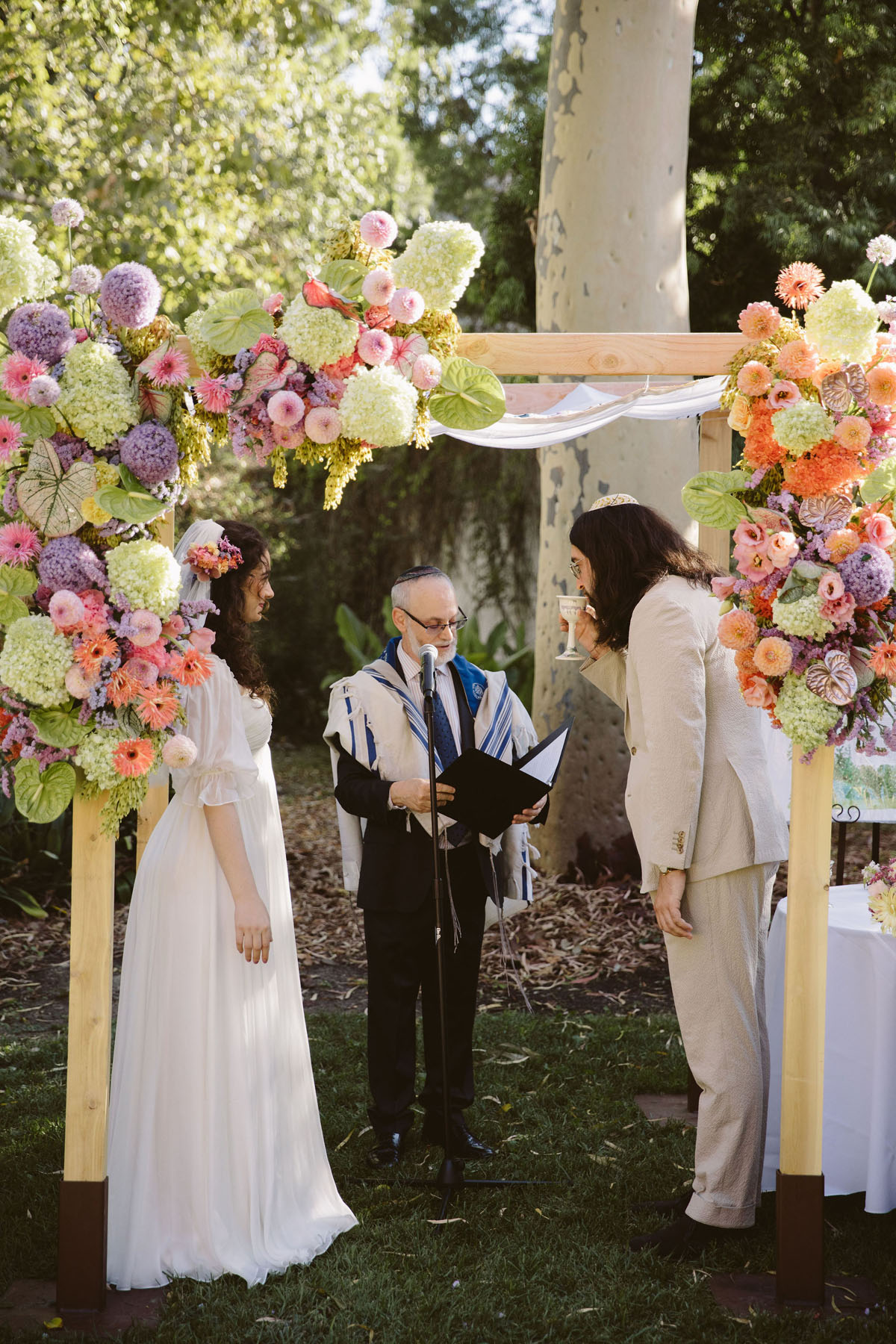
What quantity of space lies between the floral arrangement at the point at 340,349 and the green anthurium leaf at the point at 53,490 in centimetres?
38

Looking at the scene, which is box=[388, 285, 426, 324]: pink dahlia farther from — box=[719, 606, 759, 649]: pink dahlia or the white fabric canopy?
the white fabric canopy

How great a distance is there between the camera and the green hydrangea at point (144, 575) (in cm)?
300

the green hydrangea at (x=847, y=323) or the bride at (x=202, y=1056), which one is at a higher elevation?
the green hydrangea at (x=847, y=323)

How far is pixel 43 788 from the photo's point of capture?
3.07 metres

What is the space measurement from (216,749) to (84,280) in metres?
1.27

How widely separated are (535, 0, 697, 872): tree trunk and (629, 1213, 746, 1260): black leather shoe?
4.36m

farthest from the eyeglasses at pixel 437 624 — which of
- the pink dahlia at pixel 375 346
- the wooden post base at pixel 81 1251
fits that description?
the wooden post base at pixel 81 1251

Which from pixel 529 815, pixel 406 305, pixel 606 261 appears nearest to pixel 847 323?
pixel 406 305

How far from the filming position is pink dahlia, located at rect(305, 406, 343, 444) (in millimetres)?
3115

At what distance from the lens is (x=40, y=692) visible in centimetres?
296

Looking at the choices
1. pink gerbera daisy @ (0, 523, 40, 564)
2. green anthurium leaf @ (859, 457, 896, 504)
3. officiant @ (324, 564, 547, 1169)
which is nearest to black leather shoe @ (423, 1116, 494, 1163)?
officiant @ (324, 564, 547, 1169)

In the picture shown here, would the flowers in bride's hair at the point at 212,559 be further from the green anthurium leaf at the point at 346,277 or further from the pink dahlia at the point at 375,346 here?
the green anthurium leaf at the point at 346,277

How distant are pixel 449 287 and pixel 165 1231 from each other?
A: 8.82 ft

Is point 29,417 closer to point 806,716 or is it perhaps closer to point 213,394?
point 213,394
